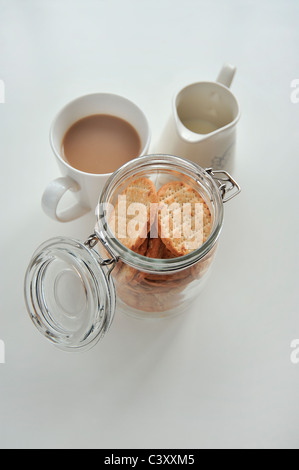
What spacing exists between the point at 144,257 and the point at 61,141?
0.88 feet

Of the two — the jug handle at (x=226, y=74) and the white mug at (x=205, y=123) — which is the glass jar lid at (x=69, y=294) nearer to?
the white mug at (x=205, y=123)

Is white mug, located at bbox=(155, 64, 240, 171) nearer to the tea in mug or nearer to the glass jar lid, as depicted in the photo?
the tea in mug

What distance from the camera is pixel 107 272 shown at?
0.48 metres

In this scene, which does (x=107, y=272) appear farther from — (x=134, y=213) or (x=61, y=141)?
(x=61, y=141)

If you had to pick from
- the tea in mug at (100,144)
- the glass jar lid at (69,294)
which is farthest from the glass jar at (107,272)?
the tea in mug at (100,144)

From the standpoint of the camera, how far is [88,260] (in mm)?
444

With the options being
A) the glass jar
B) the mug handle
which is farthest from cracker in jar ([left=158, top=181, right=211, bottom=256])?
the mug handle

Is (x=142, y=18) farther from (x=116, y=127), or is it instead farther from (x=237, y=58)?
(x=116, y=127)

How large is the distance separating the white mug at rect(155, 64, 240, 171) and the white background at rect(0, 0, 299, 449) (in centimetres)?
10

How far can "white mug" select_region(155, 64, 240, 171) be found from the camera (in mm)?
564

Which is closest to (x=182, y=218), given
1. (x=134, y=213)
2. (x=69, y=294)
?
(x=134, y=213)

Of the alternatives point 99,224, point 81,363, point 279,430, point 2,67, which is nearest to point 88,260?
point 99,224

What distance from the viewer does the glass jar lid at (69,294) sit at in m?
0.44

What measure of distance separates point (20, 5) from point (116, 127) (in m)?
0.37
